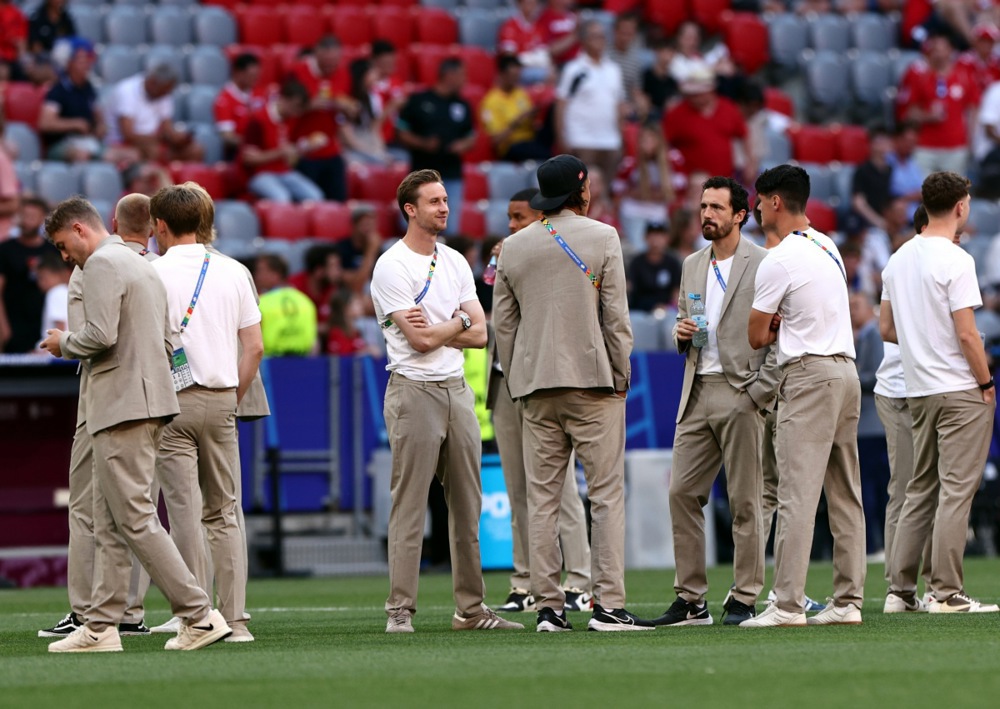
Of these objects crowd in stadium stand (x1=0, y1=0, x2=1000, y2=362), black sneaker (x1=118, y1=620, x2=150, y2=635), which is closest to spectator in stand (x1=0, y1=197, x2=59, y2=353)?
crowd in stadium stand (x1=0, y1=0, x2=1000, y2=362)

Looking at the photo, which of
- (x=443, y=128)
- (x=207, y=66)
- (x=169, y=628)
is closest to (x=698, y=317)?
(x=169, y=628)

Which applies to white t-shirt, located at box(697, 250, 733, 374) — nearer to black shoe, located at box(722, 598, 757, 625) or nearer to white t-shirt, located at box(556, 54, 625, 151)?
black shoe, located at box(722, 598, 757, 625)

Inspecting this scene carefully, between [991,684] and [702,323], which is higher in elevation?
[702,323]

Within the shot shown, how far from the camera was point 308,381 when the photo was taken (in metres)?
15.4

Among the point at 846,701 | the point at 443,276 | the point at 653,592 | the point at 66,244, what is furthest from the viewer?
the point at 653,592

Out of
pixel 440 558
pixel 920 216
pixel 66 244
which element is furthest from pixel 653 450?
pixel 66 244

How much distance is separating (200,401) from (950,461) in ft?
13.0

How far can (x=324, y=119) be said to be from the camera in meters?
19.0

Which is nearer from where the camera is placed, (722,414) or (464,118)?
(722,414)

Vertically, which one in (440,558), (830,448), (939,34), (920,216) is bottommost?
(440,558)

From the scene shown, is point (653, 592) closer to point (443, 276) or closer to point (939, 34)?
point (443, 276)

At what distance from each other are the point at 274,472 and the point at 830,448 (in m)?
7.14

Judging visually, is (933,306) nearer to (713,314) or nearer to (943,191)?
(943,191)

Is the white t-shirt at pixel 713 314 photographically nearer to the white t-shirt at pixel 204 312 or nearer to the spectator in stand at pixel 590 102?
the white t-shirt at pixel 204 312
